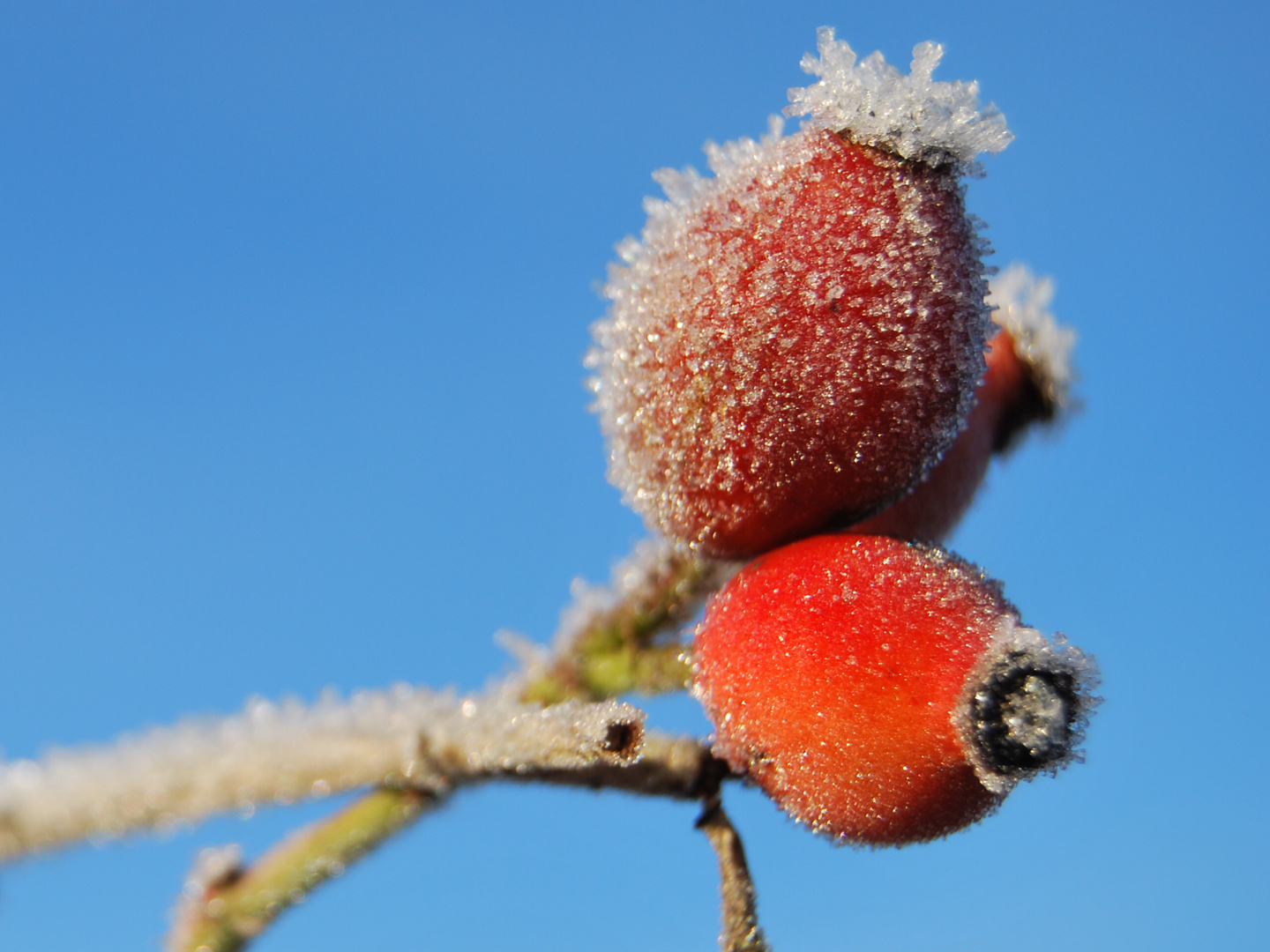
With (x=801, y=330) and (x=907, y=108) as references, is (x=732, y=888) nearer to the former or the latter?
(x=801, y=330)

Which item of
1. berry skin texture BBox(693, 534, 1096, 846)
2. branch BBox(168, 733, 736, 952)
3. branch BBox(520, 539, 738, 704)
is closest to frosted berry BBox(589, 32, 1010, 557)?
berry skin texture BBox(693, 534, 1096, 846)

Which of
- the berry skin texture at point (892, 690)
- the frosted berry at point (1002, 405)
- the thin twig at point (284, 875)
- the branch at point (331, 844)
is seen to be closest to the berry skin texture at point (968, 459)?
the frosted berry at point (1002, 405)

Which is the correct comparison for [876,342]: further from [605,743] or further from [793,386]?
[605,743]

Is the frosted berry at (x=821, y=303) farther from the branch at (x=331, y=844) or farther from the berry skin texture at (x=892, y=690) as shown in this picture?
the branch at (x=331, y=844)

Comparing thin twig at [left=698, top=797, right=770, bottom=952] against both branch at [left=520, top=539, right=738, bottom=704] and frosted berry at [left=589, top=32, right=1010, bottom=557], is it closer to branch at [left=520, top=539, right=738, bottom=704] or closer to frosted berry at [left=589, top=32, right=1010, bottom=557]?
branch at [left=520, top=539, right=738, bottom=704]

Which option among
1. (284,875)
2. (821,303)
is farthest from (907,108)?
(284,875)
